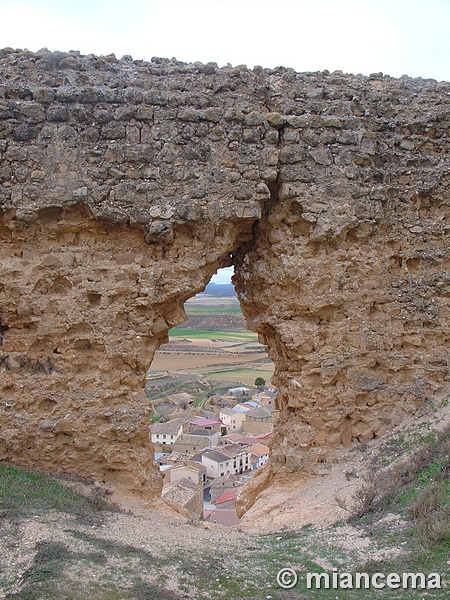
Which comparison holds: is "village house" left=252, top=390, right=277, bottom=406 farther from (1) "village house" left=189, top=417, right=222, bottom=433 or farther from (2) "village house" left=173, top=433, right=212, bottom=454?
(2) "village house" left=173, top=433, right=212, bottom=454

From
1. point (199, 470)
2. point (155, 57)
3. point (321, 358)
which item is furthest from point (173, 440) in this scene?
point (155, 57)

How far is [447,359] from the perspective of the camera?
8266mm

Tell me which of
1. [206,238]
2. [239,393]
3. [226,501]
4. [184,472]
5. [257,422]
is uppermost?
[206,238]

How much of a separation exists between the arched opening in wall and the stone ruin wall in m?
2.41

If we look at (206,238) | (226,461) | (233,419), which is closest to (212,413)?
(233,419)

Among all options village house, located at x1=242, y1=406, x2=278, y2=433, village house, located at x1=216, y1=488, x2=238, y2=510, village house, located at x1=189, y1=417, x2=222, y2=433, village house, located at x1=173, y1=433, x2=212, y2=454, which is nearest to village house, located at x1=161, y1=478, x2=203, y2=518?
village house, located at x1=216, y1=488, x2=238, y2=510

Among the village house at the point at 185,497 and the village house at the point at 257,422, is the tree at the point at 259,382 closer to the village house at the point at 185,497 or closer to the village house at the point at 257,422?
the village house at the point at 257,422

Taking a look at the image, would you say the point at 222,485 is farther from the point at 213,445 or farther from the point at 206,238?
the point at 206,238

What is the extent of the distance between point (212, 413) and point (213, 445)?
7.43m

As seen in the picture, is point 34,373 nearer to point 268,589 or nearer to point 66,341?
point 66,341

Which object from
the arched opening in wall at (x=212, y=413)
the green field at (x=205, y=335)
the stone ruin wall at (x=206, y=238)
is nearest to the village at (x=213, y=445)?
the arched opening in wall at (x=212, y=413)

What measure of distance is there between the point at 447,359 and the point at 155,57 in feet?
20.5

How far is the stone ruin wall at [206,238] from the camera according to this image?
23.2 feet

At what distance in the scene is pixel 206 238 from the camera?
7.54 meters
